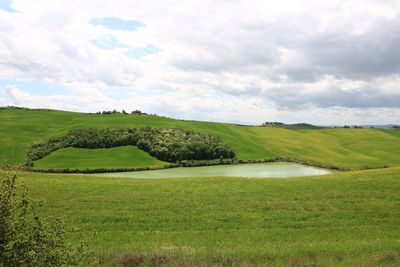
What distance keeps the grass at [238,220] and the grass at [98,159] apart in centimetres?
5695

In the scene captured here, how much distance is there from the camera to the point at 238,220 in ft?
80.8

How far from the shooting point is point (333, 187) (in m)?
36.0

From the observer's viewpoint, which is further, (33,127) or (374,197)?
(33,127)

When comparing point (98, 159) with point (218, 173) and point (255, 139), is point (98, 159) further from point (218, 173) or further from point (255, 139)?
point (255, 139)

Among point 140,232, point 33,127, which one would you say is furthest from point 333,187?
point 33,127

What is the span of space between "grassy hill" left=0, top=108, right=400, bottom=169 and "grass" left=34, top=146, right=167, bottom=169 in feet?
32.0

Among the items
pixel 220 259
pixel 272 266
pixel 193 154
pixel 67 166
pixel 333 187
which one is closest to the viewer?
pixel 272 266

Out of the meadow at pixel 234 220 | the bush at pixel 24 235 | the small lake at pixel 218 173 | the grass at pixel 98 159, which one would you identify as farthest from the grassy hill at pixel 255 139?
the bush at pixel 24 235

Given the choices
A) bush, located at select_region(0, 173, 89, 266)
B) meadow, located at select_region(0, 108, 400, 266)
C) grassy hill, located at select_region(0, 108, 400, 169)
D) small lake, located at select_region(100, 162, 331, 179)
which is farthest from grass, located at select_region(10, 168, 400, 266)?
grassy hill, located at select_region(0, 108, 400, 169)

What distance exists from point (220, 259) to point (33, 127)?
438 feet

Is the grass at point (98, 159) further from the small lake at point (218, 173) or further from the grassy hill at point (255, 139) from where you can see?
the small lake at point (218, 173)

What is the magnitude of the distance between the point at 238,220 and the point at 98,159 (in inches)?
3186

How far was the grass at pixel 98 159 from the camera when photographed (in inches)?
3723

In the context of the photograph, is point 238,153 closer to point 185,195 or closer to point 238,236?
point 185,195
